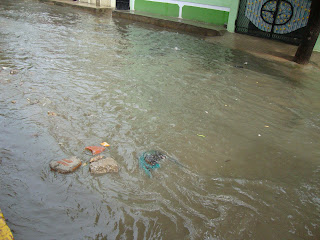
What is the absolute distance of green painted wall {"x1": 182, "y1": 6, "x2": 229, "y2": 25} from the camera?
11.5m

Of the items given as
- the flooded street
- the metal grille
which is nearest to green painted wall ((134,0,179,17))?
the metal grille

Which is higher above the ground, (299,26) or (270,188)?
(299,26)

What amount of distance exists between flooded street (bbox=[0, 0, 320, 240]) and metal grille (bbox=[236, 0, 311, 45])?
3.32m

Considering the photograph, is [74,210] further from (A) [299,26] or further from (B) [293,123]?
(A) [299,26]

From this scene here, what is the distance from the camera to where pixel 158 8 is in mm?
13406

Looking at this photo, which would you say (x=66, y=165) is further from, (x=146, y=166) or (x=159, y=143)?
(x=159, y=143)

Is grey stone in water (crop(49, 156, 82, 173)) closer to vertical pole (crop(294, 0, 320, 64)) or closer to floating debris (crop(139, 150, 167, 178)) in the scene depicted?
floating debris (crop(139, 150, 167, 178))

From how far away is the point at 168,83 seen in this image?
554cm

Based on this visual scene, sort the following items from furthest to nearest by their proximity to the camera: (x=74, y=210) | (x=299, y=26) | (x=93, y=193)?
(x=299, y=26), (x=93, y=193), (x=74, y=210)

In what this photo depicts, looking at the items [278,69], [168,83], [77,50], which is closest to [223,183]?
[168,83]

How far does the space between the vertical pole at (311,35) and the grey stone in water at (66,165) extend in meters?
7.21

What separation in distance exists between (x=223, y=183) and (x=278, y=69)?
17.4 feet

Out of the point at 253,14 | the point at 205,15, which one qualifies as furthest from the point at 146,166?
the point at 205,15

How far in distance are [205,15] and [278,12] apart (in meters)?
3.29
